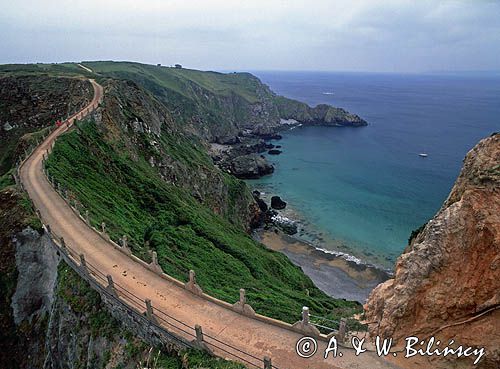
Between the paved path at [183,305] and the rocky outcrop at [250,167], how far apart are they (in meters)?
71.8

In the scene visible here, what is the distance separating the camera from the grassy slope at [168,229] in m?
34.9

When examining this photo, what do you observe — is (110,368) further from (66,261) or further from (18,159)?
(18,159)

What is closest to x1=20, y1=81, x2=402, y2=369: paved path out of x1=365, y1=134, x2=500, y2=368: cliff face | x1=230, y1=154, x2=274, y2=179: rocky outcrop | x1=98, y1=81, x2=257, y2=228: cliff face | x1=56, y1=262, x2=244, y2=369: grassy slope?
x1=56, y1=262, x2=244, y2=369: grassy slope

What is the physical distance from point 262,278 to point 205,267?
7.64 m

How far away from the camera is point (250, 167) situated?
107250 mm

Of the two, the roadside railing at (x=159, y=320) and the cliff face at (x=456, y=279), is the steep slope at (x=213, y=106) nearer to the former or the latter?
the roadside railing at (x=159, y=320)

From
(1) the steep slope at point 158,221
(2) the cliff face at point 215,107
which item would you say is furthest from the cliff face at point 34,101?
(2) the cliff face at point 215,107

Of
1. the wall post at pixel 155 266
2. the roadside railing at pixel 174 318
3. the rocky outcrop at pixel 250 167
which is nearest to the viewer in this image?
the roadside railing at pixel 174 318

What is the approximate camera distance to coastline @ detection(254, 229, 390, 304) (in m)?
56.2

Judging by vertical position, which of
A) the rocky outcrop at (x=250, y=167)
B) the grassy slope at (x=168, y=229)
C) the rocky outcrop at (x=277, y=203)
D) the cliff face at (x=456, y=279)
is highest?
the cliff face at (x=456, y=279)

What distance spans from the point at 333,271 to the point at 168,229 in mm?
30716

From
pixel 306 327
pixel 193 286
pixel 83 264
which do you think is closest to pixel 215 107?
pixel 83 264

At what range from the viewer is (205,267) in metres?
38.2

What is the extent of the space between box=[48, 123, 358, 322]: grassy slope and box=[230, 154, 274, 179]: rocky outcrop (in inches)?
1917
